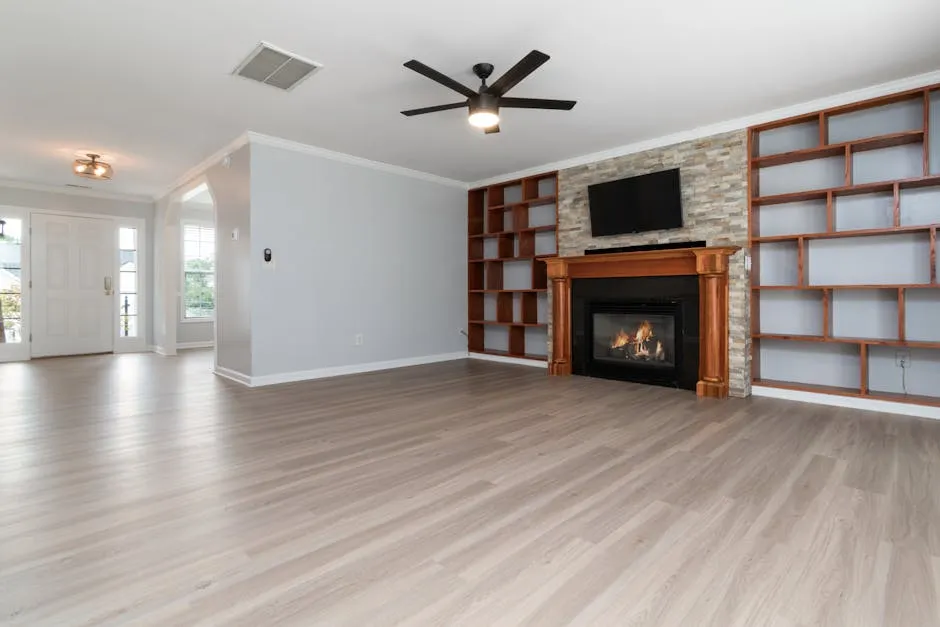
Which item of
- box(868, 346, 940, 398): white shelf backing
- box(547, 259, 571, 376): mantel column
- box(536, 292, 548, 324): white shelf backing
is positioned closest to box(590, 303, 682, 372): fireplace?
box(547, 259, 571, 376): mantel column

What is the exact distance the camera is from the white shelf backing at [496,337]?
719cm

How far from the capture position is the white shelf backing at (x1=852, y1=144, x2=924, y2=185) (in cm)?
393

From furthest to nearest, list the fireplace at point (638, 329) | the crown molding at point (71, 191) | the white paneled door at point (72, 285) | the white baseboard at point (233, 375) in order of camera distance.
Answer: the white paneled door at point (72, 285), the crown molding at point (71, 191), the white baseboard at point (233, 375), the fireplace at point (638, 329)

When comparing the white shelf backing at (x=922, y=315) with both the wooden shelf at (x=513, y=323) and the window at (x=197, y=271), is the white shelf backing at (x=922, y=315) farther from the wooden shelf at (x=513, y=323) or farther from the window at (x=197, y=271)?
the window at (x=197, y=271)

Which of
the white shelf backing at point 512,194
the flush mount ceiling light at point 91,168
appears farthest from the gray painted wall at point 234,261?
the white shelf backing at point 512,194

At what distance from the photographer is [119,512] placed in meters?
2.07

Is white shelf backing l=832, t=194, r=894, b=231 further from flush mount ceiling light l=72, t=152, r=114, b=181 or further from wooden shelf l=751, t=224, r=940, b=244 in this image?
flush mount ceiling light l=72, t=152, r=114, b=181

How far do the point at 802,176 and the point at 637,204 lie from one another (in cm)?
148

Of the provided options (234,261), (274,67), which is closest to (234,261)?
(234,261)

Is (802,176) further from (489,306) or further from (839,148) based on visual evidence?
(489,306)

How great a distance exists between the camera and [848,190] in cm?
404

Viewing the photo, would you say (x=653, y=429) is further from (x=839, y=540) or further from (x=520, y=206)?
(x=520, y=206)

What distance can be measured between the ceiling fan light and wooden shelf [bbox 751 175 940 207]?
2713 mm

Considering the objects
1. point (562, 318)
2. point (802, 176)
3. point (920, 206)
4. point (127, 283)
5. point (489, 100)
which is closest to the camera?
point (489, 100)
